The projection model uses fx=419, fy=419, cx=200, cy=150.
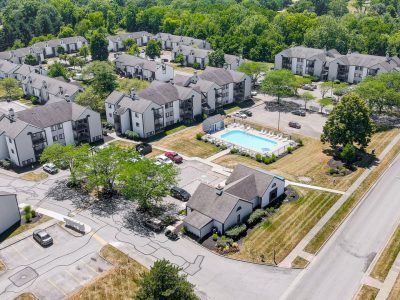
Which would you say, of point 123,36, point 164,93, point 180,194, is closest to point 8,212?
point 180,194

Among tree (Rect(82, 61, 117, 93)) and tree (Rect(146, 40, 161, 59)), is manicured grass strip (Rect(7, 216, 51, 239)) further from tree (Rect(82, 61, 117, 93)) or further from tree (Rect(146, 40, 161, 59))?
tree (Rect(146, 40, 161, 59))

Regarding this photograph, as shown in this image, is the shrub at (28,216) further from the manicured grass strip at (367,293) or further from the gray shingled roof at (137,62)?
the gray shingled roof at (137,62)

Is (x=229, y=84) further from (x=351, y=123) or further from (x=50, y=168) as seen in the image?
(x=50, y=168)

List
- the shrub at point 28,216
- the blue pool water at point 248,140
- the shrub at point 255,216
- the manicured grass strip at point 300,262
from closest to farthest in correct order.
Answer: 1. the manicured grass strip at point 300,262
2. the shrub at point 255,216
3. the shrub at point 28,216
4. the blue pool water at point 248,140

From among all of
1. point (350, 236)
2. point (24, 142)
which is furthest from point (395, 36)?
point (24, 142)

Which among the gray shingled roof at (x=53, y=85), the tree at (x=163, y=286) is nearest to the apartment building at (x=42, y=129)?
the gray shingled roof at (x=53, y=85)

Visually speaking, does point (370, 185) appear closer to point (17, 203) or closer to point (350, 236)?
point (350, 236)
